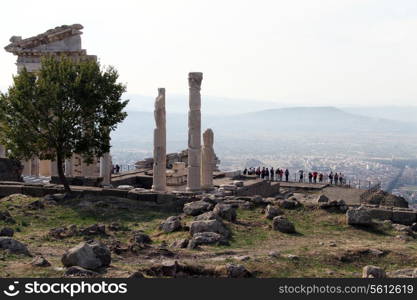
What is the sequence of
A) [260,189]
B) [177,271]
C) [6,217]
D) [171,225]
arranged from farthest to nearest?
1. [260,189]
2. [6,217]
3. [171,225]
4. [177,271]

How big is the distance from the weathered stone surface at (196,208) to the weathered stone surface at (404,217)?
299 inches

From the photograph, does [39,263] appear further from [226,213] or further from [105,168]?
[105,168]

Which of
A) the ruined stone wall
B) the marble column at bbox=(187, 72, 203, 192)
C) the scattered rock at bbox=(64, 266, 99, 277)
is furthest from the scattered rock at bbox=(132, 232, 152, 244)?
the ruined stone wall

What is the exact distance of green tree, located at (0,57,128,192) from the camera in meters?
32.1

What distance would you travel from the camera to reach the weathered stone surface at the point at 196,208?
88.1ft

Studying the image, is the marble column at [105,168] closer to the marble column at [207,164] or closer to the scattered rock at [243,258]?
the marble column at [207,164]

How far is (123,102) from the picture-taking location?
3388 centimetres

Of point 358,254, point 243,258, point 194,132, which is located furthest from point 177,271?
point 194,132

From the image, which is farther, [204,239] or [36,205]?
[36,205]

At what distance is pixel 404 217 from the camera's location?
88.0ft

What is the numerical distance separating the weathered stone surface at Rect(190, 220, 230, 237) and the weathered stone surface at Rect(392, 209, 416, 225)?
817 cm

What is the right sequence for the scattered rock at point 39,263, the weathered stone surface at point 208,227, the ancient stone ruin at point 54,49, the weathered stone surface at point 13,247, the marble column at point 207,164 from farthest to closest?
the ancient stone ruin at point 54,49 < the marble column at point 207,164 < the weathered stone surface at point 208,227 < the weathered stone surface at point 13,247 < the scattered rock at point 39,263

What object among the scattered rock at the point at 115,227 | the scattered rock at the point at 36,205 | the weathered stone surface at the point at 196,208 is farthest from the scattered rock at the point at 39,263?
the scattered rock at the point at 36,205

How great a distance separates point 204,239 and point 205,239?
0.04 m
